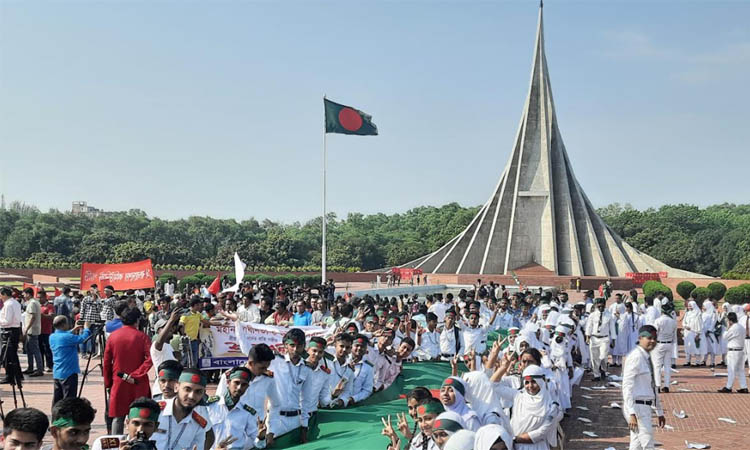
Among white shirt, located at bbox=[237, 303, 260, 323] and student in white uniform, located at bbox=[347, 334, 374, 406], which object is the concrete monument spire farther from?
student in white uniform, located at bbox=[347, 334, 374, 406]

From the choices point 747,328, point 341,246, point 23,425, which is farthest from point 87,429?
point 341,246

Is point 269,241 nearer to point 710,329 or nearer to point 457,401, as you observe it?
point 710,329

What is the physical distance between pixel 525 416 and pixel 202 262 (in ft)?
169

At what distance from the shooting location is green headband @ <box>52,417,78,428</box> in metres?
3.02

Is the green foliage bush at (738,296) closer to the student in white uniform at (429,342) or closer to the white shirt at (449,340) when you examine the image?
the student in white uniform at (429,342)

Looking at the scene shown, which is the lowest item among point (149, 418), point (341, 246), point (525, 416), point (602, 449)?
point (602, 449)

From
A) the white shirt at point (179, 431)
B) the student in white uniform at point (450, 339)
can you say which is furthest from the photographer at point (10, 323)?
the white shirt at point (179, 431)

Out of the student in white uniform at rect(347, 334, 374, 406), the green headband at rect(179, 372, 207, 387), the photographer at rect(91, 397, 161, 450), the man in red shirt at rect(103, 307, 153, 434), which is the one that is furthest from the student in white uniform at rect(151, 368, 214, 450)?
the student in white uniform at rect(347, 334, 374, 406)

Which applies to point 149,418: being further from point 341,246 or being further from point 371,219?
point 371,219

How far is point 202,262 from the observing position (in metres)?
54.4

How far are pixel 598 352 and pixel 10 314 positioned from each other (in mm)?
9508

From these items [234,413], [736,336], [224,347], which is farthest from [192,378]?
[736,336]

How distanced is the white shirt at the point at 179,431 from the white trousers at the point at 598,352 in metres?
9.52

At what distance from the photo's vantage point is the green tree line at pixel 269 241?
5162cm
